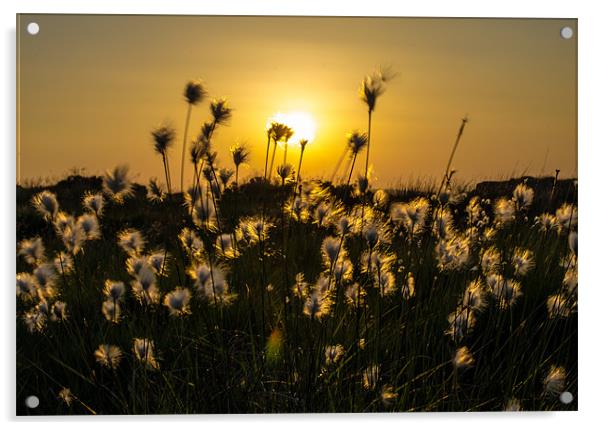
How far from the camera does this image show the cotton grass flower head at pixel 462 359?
2820 millimetres

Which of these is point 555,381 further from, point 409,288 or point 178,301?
point 178,301

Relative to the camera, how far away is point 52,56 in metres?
2.86

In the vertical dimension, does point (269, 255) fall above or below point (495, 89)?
below

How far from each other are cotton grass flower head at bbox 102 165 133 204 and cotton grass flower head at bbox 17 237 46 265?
33 cm

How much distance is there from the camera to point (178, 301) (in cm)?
276

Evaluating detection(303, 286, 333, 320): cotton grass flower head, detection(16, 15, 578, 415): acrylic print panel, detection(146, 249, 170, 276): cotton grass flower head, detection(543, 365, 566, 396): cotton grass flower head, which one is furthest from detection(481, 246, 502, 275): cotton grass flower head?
detection(146, 249, 170, 276): cotton grass flower head

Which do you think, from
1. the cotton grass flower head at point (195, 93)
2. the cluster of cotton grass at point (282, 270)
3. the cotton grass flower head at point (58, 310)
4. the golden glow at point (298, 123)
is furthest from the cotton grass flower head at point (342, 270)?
the cotton grass flower head at point (58, 310)

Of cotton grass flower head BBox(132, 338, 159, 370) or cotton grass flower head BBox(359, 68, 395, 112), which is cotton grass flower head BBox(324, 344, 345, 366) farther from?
cotton grass flower head BBox(359, 68, 395, 112)

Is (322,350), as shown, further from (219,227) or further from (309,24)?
(309,24)

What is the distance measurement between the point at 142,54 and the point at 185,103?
0.85ft

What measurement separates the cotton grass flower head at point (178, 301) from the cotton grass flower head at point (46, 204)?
521 millimetres
